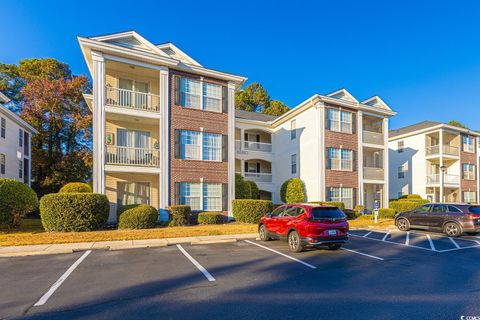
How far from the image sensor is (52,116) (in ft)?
94.9

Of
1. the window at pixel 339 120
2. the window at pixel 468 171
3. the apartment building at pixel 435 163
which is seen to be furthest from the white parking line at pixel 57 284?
the window at pixel 468 171

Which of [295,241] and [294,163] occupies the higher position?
[294,163]

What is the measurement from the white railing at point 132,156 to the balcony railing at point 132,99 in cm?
260

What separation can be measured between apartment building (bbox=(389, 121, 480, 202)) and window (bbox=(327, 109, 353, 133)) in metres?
12.7

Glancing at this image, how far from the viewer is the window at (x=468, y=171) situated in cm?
3136

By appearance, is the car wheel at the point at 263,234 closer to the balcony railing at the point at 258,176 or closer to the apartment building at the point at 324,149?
the apartment building at the point at 324,149

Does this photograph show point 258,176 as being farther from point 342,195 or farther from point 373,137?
point 373,137

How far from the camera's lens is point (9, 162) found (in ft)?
74.6

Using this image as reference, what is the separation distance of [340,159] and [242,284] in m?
19.7

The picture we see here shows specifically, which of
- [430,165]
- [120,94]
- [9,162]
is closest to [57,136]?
[9,162]

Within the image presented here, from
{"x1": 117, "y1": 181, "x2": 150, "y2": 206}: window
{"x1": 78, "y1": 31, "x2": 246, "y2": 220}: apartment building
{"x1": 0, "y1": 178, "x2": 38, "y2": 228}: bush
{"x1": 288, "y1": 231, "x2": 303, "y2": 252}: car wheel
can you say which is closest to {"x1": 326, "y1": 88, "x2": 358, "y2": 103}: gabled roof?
{"x1": 78, "y1": 31, "x2": 246, "y2": 220}: apartment building

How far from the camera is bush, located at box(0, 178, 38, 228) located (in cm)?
1259

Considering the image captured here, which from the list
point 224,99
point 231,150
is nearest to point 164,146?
point 231,150

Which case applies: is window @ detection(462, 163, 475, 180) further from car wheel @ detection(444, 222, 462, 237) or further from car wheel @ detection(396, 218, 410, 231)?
car wheel @ detection(444, 222, 462, 237)
